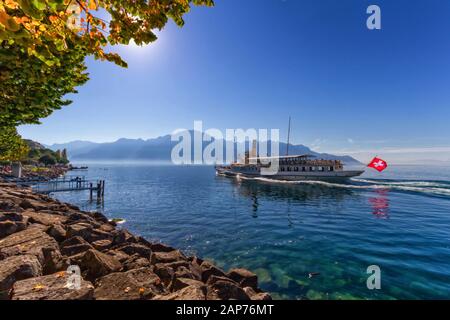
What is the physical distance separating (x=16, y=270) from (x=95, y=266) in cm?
187

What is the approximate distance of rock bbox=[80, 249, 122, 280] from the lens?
20.6 feet

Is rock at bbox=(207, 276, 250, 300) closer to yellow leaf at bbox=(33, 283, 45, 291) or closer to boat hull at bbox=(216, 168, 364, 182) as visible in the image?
yellow leaf at bbox=(33, 283, 45, 291)

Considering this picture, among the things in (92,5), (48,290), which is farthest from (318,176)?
(92,5)

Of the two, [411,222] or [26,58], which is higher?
[26,58]

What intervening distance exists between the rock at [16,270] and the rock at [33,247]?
1.37 feet

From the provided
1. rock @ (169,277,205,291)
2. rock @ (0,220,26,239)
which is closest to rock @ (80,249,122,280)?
rock @ (169,277,205,291)

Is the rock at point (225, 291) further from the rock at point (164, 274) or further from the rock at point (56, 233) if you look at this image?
the rock at point (56, 233)

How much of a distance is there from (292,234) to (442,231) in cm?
1465

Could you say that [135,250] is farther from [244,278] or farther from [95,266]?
[244,278]

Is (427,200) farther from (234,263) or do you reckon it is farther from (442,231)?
(234,263)

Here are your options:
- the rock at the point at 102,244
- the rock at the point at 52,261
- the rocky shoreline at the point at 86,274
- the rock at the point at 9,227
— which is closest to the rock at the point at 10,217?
the rocky shoreline at the point at 86,274
